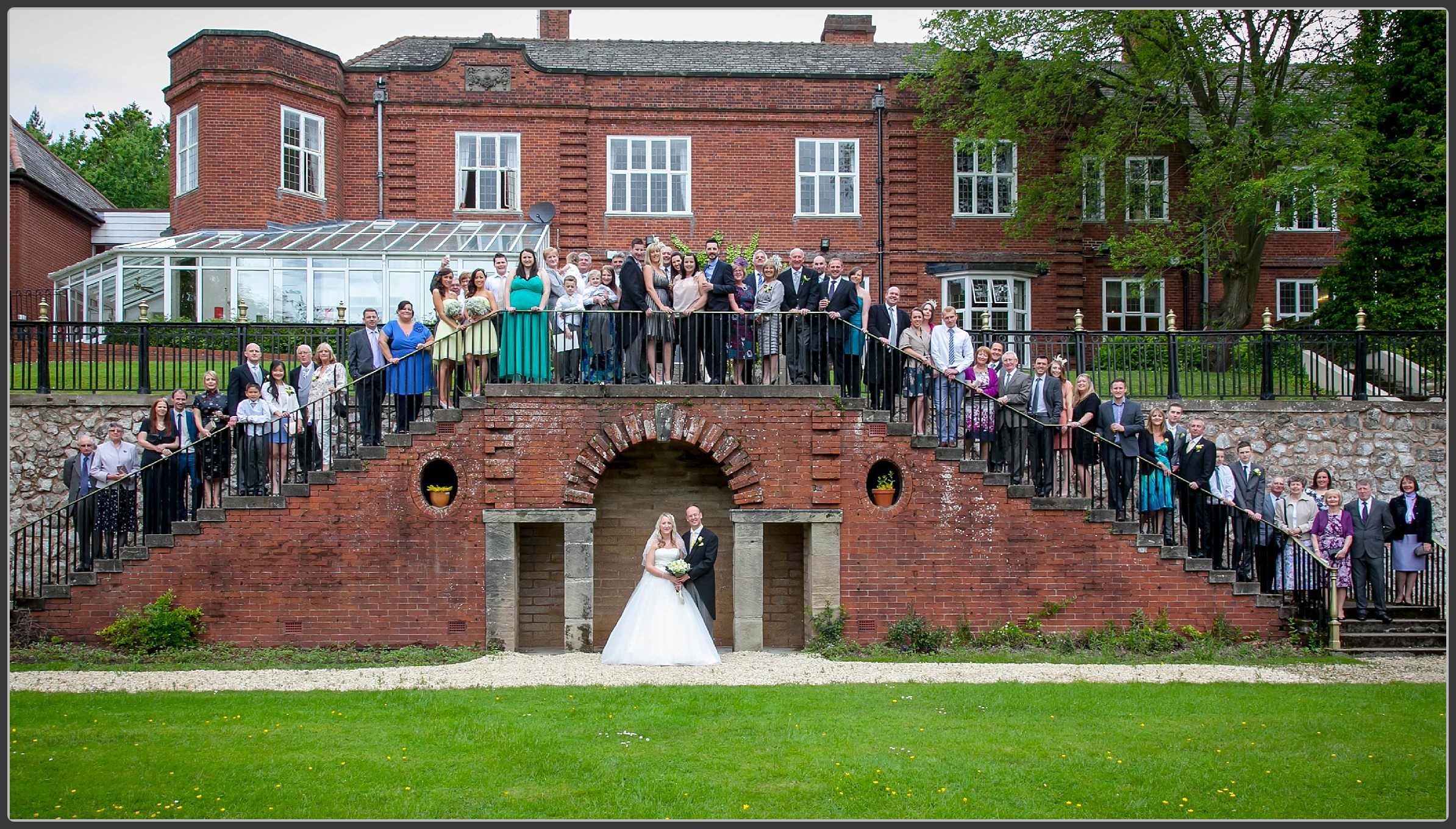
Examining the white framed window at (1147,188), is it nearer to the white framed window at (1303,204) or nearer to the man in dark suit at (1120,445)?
the white framed window at (1303,204)

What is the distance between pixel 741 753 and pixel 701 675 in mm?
3352

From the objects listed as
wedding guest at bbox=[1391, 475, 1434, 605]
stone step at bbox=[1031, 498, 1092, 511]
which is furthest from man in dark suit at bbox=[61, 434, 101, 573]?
wedding guest at bbox=[1391, 475, 1434, 605]

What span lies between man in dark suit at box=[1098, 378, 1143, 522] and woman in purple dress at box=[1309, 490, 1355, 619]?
2282mm

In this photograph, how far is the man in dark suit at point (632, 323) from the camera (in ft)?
52.3

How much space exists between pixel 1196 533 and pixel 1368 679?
296 cm

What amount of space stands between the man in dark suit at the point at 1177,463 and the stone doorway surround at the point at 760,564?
4105 millimetres

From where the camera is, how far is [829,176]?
1144 inches

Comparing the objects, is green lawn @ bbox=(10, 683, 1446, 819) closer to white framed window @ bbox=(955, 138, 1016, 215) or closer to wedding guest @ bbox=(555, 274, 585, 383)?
wedding guest @ bbox=(555, 274, 585, 383)

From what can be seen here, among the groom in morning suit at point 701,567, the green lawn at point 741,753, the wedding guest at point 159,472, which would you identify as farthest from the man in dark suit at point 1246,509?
the wedding guest at point 159,472

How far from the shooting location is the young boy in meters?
15.4

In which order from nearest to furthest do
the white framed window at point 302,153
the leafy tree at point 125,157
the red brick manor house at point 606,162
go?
the red brick manor house at point 606,162, the white framed window at point 302,153, the leafy tree at point 125,157

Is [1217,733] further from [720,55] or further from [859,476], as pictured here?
[720,55]

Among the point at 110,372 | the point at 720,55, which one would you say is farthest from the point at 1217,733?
the point at 720,55

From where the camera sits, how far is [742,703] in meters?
12.0
